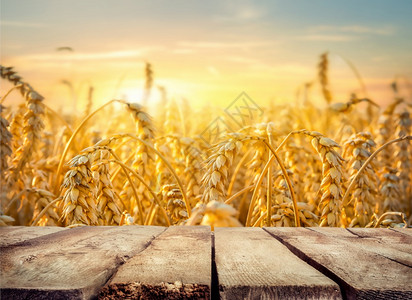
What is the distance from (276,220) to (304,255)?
3.37 ft

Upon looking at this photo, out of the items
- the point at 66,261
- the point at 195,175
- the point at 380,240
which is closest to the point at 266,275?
the point at 66,261

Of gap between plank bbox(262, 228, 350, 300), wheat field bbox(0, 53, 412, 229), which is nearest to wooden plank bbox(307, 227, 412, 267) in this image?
gap between plank bbox(262, 228, 350, 300)

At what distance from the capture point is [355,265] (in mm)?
866

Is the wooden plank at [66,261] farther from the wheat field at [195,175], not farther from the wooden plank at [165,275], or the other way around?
the wheat field at [195,175]

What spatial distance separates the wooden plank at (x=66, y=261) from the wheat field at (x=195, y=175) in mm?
222

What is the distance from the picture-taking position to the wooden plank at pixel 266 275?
0.73 m

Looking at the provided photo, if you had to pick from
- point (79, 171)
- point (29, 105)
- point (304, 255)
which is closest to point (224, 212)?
point (304, 255)

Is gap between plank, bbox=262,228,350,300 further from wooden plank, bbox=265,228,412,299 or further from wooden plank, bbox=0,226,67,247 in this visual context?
wooden plank, bbox=0,226,67,247

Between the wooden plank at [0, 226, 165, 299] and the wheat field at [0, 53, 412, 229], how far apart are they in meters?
0.22

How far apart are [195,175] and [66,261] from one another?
1513mm

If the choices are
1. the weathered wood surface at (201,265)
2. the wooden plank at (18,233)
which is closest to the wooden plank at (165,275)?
the weathered wood surface at (201,265)

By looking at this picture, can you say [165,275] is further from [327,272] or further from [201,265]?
[327,272]

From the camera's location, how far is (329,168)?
1.91m

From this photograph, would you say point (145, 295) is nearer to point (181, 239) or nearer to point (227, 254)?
point (227, 254)
